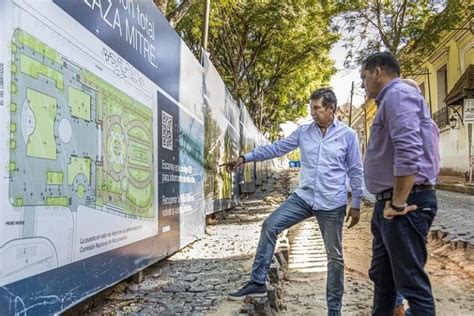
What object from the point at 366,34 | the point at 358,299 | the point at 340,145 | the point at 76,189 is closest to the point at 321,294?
the point at 358,299

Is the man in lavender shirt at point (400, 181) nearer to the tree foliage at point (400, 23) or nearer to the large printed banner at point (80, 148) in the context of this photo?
the large printed banner at point (80, 148)

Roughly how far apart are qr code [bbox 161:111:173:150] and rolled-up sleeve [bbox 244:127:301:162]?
1277 mm

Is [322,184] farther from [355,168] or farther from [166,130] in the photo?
[166,130]

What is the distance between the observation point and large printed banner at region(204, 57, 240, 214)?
830 centimetres

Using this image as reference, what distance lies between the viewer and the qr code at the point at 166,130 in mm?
5211

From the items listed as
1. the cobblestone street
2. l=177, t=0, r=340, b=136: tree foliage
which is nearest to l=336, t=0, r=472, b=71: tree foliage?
l=177, t=0, r=340, b=136: tree foliage

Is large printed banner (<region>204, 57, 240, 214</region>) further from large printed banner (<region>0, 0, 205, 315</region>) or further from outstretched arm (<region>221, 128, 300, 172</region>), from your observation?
outstretched arm (<region>221, 128, 300, 172</region>)

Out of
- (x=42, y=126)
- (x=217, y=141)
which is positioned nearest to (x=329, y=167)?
(x=42, y=126)

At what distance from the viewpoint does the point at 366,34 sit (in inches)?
837

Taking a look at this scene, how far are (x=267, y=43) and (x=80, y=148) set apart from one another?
61.1 ft

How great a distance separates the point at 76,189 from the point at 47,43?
0.92m

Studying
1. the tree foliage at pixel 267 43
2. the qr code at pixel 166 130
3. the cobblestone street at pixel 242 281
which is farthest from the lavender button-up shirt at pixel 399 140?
the tree foliage at pixel 267 43

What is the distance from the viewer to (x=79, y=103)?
3158mm

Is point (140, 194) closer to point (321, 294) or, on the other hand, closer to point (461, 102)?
point (321, 294)
